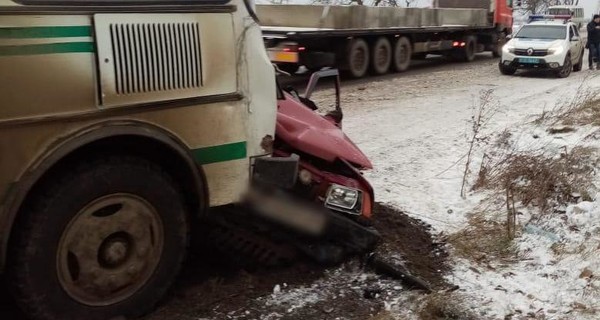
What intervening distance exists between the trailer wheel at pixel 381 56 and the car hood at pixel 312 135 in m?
12.3

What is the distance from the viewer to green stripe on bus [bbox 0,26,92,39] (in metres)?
2.89

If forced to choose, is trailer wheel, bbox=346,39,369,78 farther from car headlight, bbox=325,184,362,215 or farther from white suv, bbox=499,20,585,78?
car headlight, bbox=325,184,362,215

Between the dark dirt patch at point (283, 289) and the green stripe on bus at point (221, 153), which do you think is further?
the dark dirt patch at point (283, 289)

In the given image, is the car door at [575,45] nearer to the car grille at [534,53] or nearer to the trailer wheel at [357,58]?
the car grille at [534,53]

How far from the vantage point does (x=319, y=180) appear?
14.3 feet

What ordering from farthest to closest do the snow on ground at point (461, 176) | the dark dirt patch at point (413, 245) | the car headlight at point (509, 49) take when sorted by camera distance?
the car headlight at point (509, 49)
the dark dirt patch at point (413, 245)
the snow on ground at point (461, 176)

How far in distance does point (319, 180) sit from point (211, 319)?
3.75 ft

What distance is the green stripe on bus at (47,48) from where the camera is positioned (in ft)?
9.52

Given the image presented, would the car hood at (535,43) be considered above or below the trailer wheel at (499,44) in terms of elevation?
above

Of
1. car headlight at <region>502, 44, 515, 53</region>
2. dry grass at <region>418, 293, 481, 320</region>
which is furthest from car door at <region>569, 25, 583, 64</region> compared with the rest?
dry grass at <region>418, 293, 481, 320</region>

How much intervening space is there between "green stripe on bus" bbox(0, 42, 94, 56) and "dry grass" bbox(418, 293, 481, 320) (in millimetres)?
2343

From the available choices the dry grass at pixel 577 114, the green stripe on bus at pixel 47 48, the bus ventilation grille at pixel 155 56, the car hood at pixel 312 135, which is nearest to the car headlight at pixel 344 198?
the car hood at pixel 312 135

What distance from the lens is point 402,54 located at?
18172 millimetres

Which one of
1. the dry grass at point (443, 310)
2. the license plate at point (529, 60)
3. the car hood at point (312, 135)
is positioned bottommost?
the dry grass at point (443, 310)
